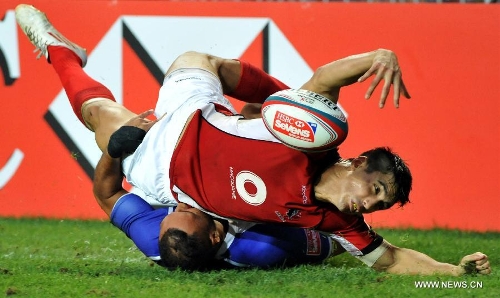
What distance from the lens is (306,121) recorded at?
5762 millimetres

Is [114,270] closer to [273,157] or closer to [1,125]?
[273,157]

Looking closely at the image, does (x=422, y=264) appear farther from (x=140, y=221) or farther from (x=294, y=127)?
(x=140, y=221)

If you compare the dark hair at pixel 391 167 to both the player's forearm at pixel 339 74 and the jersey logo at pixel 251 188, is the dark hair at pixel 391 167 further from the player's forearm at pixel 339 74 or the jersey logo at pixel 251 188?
the jersey logo at pixel 251 188

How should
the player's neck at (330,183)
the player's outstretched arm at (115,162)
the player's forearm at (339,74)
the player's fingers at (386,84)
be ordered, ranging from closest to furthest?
the player's fingers at (386,84) < the player's forearm at (339,74) < the player's neck at (330,183) < the player's outstretched arm at (115,162)

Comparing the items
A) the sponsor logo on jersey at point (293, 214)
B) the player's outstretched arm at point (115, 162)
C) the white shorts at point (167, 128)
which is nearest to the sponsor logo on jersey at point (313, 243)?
the sponsor logo on jersey at point (293, 214)

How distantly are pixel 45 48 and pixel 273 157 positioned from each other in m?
2.55

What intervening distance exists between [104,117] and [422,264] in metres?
2.51

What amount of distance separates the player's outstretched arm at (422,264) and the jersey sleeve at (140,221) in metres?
1.43

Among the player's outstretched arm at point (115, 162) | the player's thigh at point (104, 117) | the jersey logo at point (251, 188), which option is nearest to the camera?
the jersey logo at point (251, 188)

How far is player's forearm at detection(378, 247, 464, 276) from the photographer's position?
6117 millimetres

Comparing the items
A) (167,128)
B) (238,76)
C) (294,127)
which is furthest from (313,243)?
(238,76)

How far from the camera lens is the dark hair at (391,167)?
602cm

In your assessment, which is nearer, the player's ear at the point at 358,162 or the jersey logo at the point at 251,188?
the player's ear at the point at 358,162

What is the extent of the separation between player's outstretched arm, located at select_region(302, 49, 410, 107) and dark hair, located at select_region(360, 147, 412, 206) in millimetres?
477
